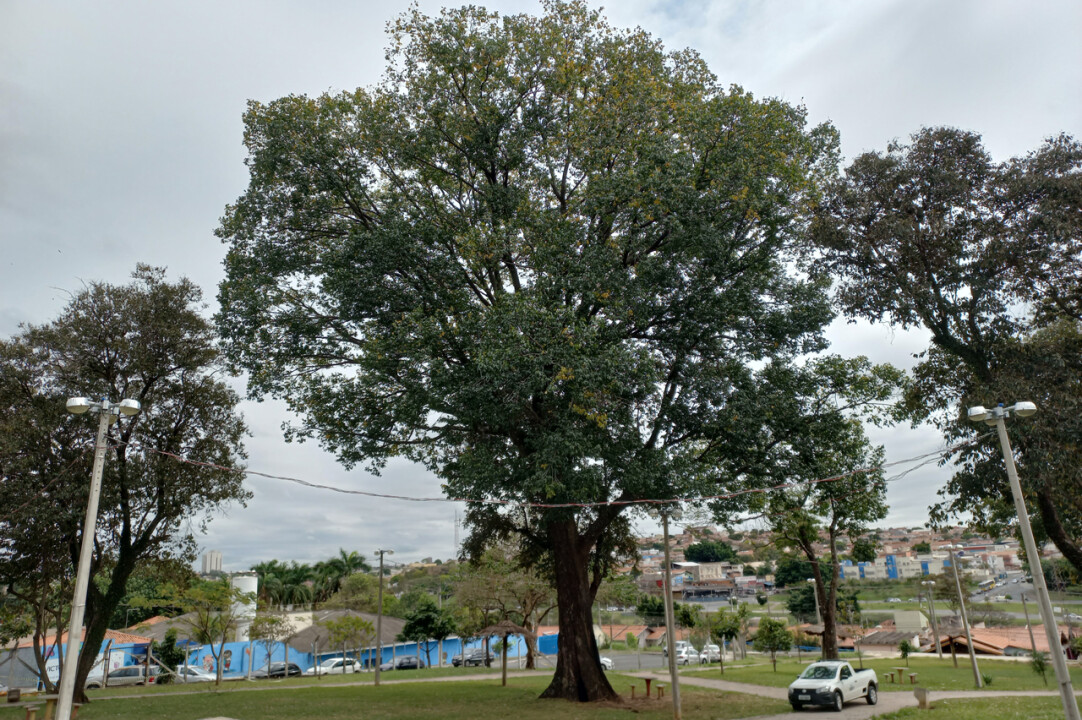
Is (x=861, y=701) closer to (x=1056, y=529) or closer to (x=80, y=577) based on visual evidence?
(x=1056, y=529)

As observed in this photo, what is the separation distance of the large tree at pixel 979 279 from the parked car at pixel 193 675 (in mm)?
37927

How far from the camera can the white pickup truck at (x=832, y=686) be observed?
18.7 meters

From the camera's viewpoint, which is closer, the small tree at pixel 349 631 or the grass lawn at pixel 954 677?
the grass lawn at pixel 954 677

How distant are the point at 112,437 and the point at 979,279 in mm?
24105

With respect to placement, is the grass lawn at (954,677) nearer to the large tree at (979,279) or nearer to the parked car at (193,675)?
the large tree at (979,279)

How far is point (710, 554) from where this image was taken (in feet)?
481

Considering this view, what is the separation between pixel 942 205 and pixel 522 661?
41220 mm

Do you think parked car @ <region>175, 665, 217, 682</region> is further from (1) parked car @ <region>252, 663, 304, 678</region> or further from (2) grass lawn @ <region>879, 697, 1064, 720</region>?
(2) grass lawn @ <region>879, 697, 1064, 720</region>

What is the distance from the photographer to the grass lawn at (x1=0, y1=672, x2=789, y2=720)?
17381mm

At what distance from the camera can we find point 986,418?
1165cm

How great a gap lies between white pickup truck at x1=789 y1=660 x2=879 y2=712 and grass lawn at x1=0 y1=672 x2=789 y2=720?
845mm

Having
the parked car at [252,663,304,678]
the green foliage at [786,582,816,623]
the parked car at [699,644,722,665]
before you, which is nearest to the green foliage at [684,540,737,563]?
the green foliage at [786,582,816,623]

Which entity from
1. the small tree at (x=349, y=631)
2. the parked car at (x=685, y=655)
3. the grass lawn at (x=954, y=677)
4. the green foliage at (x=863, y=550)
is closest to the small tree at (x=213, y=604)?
the small tree at (x=349, y=631)

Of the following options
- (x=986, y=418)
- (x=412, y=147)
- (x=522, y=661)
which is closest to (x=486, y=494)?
(x=412, y=147)
